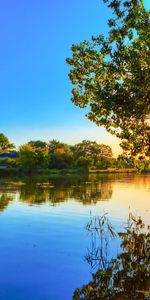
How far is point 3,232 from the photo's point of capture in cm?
2578

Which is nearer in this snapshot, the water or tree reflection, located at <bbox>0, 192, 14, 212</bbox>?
the water

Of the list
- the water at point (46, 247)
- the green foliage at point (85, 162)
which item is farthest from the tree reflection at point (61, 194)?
the green foliage at point (85, 162)

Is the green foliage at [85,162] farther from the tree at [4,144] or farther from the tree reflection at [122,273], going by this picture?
the tree reflection at [122,273]

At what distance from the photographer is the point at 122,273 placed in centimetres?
1570

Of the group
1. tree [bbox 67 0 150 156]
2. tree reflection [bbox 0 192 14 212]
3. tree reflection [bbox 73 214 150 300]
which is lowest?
tree reflection [bbox 73 214 150 300]

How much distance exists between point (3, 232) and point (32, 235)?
8.33ft

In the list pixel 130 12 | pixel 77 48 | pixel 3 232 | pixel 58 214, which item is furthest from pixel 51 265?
pixel 58 214

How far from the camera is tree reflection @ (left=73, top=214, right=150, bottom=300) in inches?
526

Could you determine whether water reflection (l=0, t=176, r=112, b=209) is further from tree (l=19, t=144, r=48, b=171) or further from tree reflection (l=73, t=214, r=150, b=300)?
tree (l=19, t=144, r=48, b=171)

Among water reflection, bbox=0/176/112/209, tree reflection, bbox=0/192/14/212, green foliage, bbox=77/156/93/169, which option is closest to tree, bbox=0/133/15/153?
green foliage, bbox=77/156/93/169

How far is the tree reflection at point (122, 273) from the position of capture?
13.4 meters

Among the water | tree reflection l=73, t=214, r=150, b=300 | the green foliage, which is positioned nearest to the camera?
tree reflection l=73, t=214, r=150, b=300

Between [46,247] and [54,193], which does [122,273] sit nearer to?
[46,247]

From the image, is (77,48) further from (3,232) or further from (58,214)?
(58,214)
